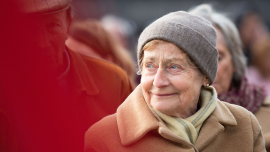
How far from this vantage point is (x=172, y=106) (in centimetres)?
176

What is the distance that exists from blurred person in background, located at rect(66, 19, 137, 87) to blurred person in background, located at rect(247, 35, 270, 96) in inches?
122

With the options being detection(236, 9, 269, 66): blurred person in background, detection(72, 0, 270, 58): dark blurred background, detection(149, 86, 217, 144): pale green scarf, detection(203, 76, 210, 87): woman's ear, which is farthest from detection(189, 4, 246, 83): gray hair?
detection(236, 9, 269, 66): blurred person in background

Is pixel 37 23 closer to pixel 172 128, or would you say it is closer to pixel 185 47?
pixel 185 47

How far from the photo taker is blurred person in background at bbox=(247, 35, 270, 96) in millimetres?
5012

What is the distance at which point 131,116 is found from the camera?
5.87 feet

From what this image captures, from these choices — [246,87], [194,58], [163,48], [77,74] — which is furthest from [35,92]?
[246,87]

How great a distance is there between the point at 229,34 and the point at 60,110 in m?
2.17

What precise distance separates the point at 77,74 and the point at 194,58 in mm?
682

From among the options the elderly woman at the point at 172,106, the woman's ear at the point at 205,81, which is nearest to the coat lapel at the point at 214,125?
the elderly woman at the point at 172,106

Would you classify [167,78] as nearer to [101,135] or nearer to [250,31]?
[101,135]

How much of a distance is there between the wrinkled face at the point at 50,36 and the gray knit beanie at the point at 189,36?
0.50 metres

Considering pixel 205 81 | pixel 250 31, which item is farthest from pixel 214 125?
pixel 250 31

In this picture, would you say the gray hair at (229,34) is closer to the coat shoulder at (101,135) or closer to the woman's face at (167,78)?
the woman's face at (167,78)

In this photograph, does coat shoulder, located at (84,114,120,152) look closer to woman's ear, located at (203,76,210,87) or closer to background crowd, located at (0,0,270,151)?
background crowd, located at (0,0,270,151)
